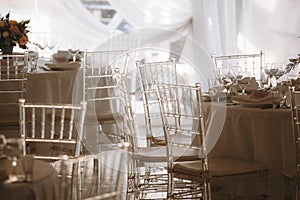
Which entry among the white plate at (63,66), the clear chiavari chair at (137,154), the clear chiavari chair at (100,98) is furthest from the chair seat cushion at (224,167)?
the white plate at (63,66)

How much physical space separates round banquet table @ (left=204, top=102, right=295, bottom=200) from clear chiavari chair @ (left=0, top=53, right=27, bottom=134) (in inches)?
74.2

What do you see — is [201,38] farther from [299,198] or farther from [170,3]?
[299,198]

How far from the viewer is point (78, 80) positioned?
20.4 feet

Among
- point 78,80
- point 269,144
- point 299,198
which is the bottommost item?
point 299,198

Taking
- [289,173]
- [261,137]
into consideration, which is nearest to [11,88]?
[261,137]

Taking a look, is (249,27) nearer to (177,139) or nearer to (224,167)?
(177,139)

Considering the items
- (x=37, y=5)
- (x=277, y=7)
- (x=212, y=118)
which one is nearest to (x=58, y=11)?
(x=37, y=5)

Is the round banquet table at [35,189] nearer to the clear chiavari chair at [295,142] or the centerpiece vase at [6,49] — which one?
the clear chiavari chair at [295,142]

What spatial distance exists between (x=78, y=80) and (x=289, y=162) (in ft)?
7.67

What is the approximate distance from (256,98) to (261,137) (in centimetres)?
25

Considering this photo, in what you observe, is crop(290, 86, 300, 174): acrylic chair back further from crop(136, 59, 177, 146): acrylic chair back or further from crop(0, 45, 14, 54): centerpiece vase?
crop(0, 45, 14, 54): centerpiece vase

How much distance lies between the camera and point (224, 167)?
441cm

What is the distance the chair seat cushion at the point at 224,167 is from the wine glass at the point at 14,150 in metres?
1.57

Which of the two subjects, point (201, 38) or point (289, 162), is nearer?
point (289, 162)
